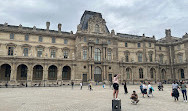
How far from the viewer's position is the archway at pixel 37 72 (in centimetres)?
4119

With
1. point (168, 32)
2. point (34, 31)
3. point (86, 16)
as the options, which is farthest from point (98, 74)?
point (168, 32)

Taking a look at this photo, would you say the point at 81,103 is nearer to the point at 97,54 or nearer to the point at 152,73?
the point at 97,54

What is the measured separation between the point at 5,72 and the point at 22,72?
4.39 metres

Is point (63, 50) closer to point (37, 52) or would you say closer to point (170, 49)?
point (37, 52)

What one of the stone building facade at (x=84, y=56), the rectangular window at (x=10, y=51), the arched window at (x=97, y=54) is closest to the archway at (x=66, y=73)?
the stone building facade at (x=84, y=56)

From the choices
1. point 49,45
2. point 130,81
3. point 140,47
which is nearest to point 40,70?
point 49,45

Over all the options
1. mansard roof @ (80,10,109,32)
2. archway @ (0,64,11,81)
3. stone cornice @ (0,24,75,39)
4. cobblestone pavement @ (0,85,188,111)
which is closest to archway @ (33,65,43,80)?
archway @ (0,64,11,81)

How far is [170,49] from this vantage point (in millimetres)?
57594

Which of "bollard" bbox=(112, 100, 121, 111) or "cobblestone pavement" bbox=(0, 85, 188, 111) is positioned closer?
"bollard" bbox=(112, 100, 121, 111)

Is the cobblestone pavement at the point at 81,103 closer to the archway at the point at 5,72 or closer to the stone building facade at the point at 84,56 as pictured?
the stone building facade at the point at 84,56

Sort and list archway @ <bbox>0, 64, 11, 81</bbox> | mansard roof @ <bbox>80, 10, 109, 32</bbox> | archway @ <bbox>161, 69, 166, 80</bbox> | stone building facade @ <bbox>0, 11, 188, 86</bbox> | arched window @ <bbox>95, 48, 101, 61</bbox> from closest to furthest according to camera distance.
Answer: archway @ <bbox>0, 64, 11, 81</bbox>
stone building facade @ <bbox>0, 11, 188, 86</bbox>
arched window @ <bbox>95, 48, 101, 61</bbox>
mansard roof @ <bbox>80, 10, 109, 32</bbox>
archway @ <bbox>161, 69, 166, 80</bbox>

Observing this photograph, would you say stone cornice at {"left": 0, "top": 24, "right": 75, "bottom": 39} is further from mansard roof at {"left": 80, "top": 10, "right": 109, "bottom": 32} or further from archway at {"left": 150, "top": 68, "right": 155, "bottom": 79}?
archway at {"left": 150, "top": 68, "right": 155, "bottom": 79}

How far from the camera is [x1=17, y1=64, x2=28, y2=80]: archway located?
39.7 metres

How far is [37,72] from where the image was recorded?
4159cm
